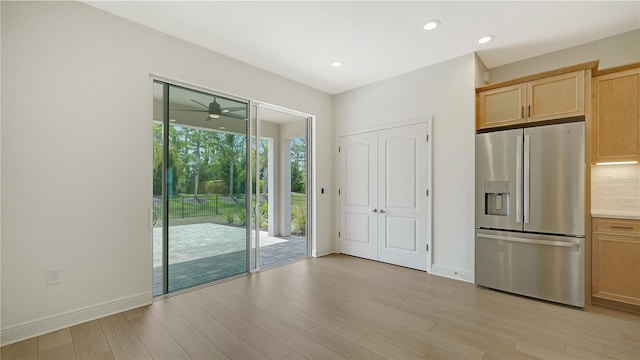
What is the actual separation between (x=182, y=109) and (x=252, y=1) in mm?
1485

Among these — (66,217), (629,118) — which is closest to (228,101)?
(66,217)

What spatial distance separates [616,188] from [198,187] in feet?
16.1

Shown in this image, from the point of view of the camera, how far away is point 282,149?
5.70 meters

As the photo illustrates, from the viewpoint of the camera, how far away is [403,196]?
4.07 m

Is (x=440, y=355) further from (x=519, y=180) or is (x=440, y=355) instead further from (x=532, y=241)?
(x=519, y=180)

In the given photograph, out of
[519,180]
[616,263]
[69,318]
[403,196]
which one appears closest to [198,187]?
[69,318]

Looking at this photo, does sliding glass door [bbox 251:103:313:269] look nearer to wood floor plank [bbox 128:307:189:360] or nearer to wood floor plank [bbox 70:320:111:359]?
wood floor plank [bbox 128:307:189:360]

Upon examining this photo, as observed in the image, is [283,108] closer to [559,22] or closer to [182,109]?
[182,109]

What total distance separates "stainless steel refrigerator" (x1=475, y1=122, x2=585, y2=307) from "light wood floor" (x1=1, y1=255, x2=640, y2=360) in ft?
0.80

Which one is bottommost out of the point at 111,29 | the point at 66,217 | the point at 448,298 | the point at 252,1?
the point at 448,298

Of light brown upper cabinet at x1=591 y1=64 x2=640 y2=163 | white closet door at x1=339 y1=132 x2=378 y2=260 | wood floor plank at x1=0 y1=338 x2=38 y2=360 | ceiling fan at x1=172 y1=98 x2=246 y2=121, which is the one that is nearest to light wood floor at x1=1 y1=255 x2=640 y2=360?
wood floor plank at x1=0 y1=338 x2=38 y2=360

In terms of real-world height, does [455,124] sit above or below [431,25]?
below

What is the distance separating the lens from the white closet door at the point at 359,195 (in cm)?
443

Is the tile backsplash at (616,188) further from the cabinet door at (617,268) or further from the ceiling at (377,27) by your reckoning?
the ceiling at (377,27)
